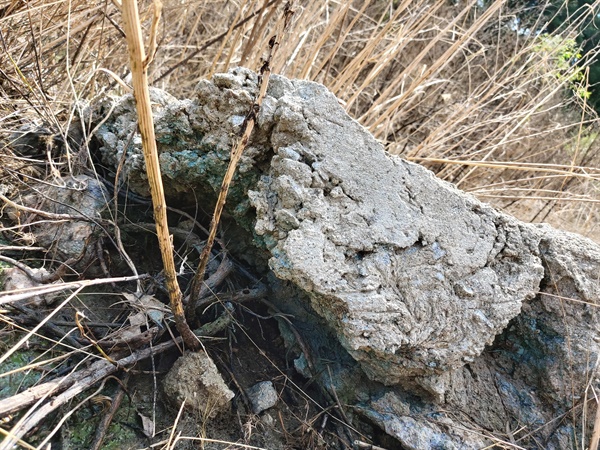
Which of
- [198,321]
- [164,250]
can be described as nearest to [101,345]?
[198,321]

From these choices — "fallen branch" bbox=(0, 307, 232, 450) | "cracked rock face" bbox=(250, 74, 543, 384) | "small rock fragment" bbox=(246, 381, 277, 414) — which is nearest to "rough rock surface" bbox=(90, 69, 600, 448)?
"cracked rock face" bbox=(250, 74, 543, 384)

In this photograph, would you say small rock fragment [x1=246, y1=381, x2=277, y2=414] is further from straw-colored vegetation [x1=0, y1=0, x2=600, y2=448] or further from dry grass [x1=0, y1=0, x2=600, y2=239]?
dry grass [x1=0, y1=0, x2=600, y2=239]

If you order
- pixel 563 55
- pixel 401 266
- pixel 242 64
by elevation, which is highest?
pixel 563 55

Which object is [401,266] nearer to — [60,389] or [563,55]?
[60,389]

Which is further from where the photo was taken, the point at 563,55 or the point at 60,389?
the point at 563,55

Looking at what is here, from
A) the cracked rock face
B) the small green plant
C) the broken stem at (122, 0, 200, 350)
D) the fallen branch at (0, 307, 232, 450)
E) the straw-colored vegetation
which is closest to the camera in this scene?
the broken stem at (122, 0, 200, 350)

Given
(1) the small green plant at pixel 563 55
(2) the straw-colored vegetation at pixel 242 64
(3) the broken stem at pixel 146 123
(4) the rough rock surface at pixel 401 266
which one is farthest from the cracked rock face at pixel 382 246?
(1) the small green plant at pixel 563 55

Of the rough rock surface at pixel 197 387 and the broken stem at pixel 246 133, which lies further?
the rough rock surface at pixel 197 387

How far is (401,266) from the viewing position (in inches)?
41.4

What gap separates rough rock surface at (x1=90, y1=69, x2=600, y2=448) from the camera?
1.01 m

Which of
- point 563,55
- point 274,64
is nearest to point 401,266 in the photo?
point 274,64

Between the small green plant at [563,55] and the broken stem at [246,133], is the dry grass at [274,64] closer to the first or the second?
the small green plant at [563,55]

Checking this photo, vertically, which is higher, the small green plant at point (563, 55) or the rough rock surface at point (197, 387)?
the small green plant at point (563, 55)

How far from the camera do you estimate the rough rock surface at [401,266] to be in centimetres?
101
